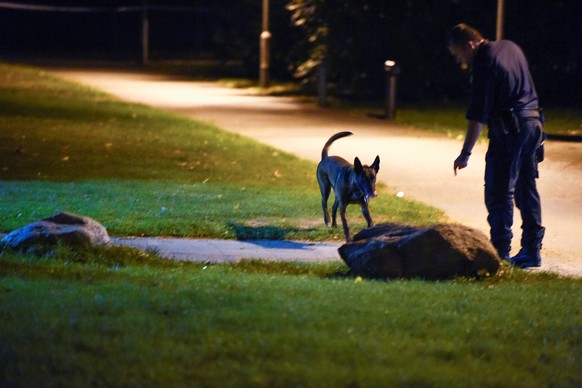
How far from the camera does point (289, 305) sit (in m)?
6.95

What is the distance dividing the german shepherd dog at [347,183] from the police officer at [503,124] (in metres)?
0.93

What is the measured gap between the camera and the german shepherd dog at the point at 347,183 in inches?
398

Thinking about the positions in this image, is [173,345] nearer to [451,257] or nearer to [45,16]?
[451,257]

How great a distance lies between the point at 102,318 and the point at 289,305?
1.21 metres

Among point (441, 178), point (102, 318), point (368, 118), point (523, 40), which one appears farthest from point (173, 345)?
point (523, 40)

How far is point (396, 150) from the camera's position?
63.3 ft

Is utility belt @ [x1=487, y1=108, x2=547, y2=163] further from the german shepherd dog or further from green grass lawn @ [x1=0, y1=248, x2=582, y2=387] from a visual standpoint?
green grass lawn @ [x1=0, y1=248, x2=582, y2=387]

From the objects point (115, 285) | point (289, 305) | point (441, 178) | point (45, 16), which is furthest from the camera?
point (45, 16)

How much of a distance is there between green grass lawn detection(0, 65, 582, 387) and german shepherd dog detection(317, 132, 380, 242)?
444mm

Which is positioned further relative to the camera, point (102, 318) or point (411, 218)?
point (411, 218)

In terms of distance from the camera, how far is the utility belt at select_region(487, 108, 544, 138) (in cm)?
941

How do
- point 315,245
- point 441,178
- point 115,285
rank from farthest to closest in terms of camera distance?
point 441,178, point 315,245, point 115,285

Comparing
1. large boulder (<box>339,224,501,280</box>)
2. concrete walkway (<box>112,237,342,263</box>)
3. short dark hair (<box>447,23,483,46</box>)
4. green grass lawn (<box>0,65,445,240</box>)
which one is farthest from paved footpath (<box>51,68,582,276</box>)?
short dark hair (<box>447,23,483,46</box>)

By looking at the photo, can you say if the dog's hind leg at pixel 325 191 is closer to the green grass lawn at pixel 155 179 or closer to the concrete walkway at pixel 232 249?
the green grass lawn at pixel 155 179
